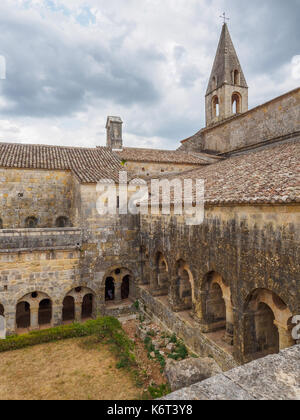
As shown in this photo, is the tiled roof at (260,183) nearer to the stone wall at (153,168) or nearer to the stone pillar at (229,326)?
the stone pillar at (229,326)

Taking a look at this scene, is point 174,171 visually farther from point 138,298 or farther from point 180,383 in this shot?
point 180,383

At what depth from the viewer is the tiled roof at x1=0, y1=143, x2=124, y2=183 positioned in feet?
41.2

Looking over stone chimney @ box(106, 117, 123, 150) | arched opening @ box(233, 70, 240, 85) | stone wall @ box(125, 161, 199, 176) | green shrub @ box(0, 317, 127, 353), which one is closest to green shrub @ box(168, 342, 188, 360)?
green shrub @ box(0, 317, 127, 353)

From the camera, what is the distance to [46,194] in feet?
44.9

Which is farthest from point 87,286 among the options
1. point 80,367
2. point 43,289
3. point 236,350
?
point 236,350

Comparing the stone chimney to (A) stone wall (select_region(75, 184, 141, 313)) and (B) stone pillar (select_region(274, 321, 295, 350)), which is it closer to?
(A) stone wall (select_region(75, 184, 141, 313))

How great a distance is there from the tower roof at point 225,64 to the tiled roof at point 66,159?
35.7 ft

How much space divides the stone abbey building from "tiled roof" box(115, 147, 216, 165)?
7 centimetres

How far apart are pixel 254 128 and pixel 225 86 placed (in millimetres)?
6688

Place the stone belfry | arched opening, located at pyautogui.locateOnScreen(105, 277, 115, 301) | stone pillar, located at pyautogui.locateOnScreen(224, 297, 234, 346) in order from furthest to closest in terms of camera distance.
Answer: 1. the stone belfry
2. arched opening, located at pyautogui.locateOnScreen(105, 277, 115, 301)
3. stone pillar, located at pyautogui.locateOnScreen(224, 297, 234, 346)

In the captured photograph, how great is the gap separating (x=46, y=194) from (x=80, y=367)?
8553 mm

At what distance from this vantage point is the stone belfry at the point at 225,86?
A: 19703mm

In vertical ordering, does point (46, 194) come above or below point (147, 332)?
above

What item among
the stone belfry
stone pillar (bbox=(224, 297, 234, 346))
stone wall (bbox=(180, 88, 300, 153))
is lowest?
stone pillar (bbox=(224, 297, 234, 346))
